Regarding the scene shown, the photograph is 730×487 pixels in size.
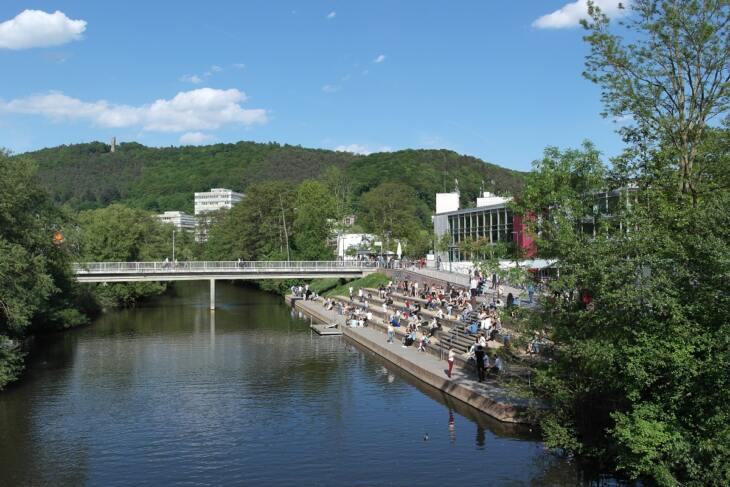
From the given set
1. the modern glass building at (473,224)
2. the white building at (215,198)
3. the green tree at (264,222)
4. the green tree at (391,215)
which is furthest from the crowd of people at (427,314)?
the white building at (215,198)

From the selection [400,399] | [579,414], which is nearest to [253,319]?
[400,399]

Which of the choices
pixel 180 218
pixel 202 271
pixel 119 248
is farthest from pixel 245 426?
pixel 180 218

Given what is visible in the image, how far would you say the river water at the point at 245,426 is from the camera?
18.6 meters

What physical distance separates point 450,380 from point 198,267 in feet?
128

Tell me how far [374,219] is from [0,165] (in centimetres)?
6153

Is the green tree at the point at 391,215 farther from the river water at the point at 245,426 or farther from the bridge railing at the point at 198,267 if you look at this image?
the river water at the point at 245,426

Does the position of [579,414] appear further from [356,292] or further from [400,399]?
[356,292]

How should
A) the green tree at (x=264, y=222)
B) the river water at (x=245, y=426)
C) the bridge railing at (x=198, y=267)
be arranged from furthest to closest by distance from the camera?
the green tree at (x=264, y=222) < the bridge railing at (x=198, y=267) < the river water at (x=245, y=426)

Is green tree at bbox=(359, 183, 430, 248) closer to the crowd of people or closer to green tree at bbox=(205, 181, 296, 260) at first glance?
green tree at bbox=(205, 181, 296, 260)

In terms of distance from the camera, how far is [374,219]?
3615 inches

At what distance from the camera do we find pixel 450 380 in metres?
27.2

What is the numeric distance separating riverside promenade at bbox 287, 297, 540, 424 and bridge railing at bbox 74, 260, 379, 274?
758 inches

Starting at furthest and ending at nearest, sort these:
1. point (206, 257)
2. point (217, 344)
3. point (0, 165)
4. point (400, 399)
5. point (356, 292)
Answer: point (206, 257) < point (356, 292) < point (217, 344) < point (0, 165) < point (400, 399)

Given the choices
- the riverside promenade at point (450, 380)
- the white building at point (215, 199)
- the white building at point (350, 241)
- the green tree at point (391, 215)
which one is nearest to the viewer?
the riverside promenade at point (450, 380)
